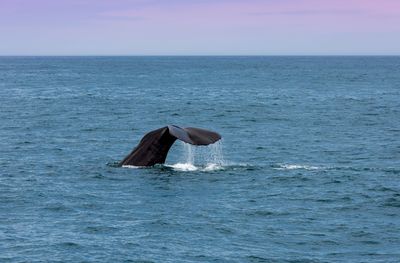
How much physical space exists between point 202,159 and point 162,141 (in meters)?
7.61

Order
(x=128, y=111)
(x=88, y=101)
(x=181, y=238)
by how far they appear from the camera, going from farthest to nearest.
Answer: (x=88, y=101) → (x=128, y=111) → (x=181, y=238)

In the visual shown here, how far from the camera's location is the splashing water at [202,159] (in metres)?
37.8

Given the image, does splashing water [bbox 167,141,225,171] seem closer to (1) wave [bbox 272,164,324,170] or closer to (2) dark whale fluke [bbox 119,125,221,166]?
(2) dark whale fluke [bbox 119,125,221,166]

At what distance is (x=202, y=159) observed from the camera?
4169 cm

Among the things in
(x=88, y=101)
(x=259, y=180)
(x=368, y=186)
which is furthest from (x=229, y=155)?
(x=88, y=101)

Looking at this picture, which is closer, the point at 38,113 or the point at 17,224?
the point at 17,224

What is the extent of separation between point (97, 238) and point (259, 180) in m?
12.3

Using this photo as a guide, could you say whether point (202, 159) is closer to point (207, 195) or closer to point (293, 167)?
point (293, 167)

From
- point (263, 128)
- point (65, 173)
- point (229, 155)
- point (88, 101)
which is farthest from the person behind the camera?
point (88, 101)

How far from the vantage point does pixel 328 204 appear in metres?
30.7

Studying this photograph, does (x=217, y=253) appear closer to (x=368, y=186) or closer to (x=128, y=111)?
(x=368, y=186)

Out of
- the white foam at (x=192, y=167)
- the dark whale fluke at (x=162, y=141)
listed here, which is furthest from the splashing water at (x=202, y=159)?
the dark whale fluke at (x=162, y=141)

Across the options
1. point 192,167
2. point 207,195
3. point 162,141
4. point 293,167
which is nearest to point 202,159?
point 192,167

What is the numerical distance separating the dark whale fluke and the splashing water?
1.92m
